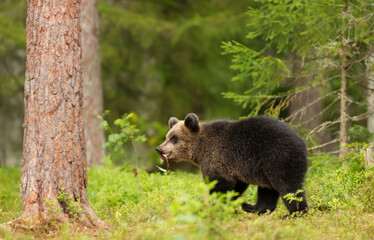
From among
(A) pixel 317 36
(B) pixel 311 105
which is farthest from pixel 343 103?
(B) pixel 311 105

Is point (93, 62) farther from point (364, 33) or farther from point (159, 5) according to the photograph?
point (364, 33)

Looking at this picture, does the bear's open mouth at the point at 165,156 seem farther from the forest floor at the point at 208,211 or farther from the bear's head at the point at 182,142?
the forest floor at the point at 208,211

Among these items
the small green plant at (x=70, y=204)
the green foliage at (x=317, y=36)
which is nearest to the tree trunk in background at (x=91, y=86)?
the green foliage at (x=317, y=36)

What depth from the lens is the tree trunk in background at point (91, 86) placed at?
16531 millimetres

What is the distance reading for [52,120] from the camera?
24.8ft

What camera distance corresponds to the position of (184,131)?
9758mm

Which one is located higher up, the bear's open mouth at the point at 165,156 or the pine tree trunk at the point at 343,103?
the pine tree trunk at the point at 343,103

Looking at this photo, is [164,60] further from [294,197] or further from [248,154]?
[294,197]

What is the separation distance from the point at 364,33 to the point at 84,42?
9.56 metres

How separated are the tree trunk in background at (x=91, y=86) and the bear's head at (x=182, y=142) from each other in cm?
712

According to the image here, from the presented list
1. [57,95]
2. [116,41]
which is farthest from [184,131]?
[116,41]

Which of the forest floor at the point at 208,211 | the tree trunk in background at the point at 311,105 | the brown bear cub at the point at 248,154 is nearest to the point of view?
the forest floor at the point at 208,211

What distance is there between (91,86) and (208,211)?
483 inches

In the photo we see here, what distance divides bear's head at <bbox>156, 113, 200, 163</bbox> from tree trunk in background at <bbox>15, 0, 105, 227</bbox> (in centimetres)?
225
